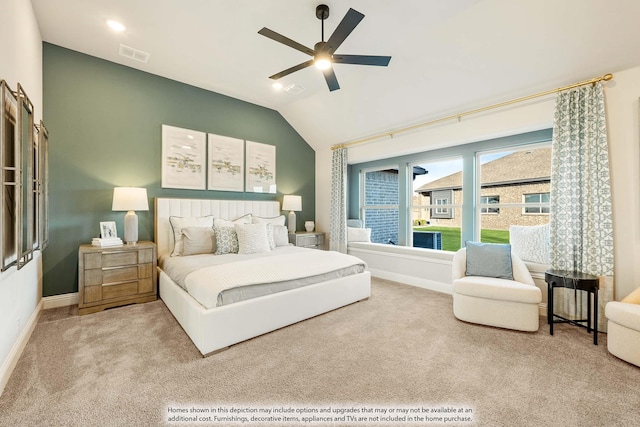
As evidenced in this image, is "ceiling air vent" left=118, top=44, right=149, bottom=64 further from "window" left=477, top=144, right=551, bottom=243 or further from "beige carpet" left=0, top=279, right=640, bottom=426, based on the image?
"window" left=477, top=144, right=551, bottom=243

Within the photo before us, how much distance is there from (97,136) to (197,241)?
1.83 m

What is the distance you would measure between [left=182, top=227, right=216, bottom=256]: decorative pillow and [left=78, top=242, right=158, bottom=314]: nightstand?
367 millimetres

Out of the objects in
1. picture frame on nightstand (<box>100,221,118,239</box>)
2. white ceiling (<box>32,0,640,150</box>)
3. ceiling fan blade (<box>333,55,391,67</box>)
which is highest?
white ceiling (<box>32,0,640,150</box>)

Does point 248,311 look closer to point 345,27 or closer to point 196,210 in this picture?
point 196,210

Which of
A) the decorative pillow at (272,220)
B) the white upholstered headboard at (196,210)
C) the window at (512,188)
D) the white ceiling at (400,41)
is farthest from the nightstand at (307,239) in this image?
the window at (512,188)

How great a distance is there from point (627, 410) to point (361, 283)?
2280mm

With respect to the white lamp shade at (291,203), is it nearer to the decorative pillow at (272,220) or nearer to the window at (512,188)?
the decorative pillow at (272,220)

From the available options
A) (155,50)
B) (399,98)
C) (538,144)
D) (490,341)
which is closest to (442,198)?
(538,144)

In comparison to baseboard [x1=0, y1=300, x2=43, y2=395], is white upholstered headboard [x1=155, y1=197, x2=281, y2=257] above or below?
above

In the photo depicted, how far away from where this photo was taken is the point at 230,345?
7.69 feet

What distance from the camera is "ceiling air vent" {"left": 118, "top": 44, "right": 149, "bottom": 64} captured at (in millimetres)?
3257

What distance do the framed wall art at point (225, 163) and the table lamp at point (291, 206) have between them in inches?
32.4

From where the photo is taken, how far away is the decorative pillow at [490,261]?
3049mm

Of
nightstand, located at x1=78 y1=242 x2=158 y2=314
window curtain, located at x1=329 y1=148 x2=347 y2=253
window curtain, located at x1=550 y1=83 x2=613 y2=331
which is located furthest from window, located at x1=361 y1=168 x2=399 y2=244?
nightstand, located at x1=78 y1=242 x2=158 y2=314
